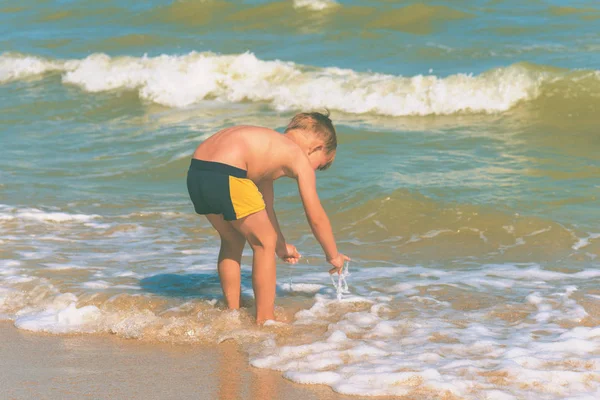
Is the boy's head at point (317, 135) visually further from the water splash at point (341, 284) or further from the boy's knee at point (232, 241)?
the water splash at point (341, 284)

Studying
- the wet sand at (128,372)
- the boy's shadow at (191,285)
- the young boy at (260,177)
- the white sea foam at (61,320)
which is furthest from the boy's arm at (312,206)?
the white sea foam at (61,320)

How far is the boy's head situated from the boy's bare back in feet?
0.30

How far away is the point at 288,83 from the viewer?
42.5 feet

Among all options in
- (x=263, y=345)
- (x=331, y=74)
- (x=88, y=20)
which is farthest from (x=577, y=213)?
(x=88, y=20)

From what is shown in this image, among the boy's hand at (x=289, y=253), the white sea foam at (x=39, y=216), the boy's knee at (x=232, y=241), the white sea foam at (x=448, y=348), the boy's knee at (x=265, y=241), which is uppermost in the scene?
the boy's knee at (x=265, y=241)

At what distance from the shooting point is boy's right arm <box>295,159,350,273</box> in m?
4.24

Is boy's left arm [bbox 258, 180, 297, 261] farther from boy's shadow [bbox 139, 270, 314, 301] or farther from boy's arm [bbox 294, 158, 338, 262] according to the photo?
boy's shadow [bbox 139, 270, 314, 301]

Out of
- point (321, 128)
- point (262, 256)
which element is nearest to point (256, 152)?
point (321, 128)

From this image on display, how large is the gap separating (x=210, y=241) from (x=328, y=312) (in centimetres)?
205

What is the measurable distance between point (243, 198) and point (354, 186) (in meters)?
3.59

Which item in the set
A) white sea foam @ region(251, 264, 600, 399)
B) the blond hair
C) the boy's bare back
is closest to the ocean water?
white sea foam @ region(251, 264, 600, 399)

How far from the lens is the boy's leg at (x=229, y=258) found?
454 centimetres

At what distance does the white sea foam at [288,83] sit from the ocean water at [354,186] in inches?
1.7

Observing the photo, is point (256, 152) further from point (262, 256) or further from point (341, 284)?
point (341, 284)
